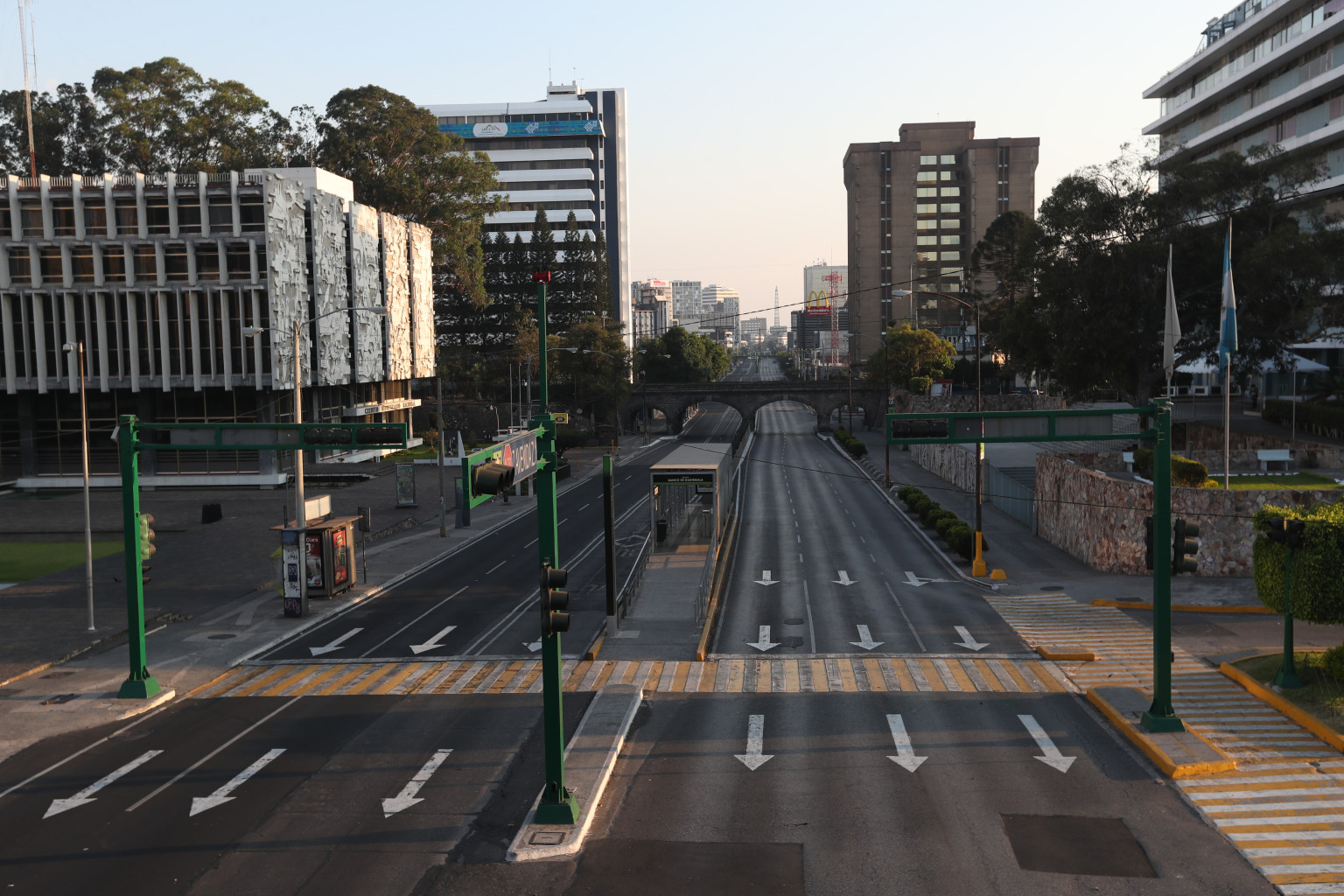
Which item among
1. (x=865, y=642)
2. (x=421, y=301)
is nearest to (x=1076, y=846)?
(x=865, y=642)

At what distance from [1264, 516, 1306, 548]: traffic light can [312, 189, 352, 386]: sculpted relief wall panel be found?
67184mm

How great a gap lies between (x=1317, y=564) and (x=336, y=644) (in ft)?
83.0

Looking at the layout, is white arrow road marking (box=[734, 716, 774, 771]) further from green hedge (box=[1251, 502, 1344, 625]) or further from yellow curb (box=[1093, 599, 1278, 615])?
yellow curb (box=[1093, 599, 1278, 615])

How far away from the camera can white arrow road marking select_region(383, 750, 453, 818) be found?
17406 millimetres

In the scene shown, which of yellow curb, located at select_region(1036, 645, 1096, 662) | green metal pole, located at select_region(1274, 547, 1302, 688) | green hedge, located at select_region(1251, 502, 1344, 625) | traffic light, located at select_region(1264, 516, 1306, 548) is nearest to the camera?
green hedge, located at select_region(1251, 502, 1344, 625)

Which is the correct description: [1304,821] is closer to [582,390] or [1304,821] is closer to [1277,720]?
[1277,720]

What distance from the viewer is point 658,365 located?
15750cm

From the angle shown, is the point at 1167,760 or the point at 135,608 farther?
the point at 135,608

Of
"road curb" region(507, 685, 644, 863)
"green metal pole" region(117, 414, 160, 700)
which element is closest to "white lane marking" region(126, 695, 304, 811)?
"green metal pole" region(117, 414, 160, 700)

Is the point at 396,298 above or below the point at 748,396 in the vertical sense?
above

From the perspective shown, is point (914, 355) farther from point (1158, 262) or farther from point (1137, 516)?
point (1137, 516)

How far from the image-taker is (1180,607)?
32.8m

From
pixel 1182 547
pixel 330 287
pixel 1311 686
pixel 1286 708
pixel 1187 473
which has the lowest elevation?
pixel 1286 708

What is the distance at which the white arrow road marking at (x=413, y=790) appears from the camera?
17.4 metres
